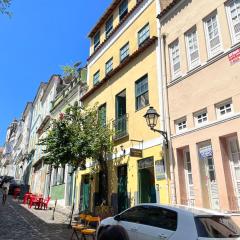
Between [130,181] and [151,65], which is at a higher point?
[151,65]

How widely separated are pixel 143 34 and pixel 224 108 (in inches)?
274

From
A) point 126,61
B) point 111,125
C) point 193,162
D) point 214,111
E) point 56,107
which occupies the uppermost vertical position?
point 56,107

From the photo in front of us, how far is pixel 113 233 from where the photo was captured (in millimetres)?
7836

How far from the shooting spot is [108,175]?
1530 cm

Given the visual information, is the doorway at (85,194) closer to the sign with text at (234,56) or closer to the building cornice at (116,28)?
the building cornice at (116,28)

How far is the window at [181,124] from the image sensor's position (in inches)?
439

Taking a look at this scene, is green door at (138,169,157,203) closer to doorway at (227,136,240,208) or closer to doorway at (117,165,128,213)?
doorway at (117,165,128,213)

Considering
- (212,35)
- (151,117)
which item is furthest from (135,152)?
(212,35)

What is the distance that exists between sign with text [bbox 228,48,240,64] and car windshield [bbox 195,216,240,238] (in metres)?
5.05

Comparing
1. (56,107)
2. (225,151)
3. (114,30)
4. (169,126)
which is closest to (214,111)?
(225,151)

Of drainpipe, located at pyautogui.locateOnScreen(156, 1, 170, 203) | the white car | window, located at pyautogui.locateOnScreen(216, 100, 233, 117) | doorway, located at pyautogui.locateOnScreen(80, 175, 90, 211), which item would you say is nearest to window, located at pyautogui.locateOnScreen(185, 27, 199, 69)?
drainpipe, located at pyautogui.locateOnScreen(156, 1, 170, 203)

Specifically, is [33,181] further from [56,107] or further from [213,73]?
[213,73]

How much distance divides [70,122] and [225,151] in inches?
340

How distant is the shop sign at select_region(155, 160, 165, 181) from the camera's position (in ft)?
37.6
